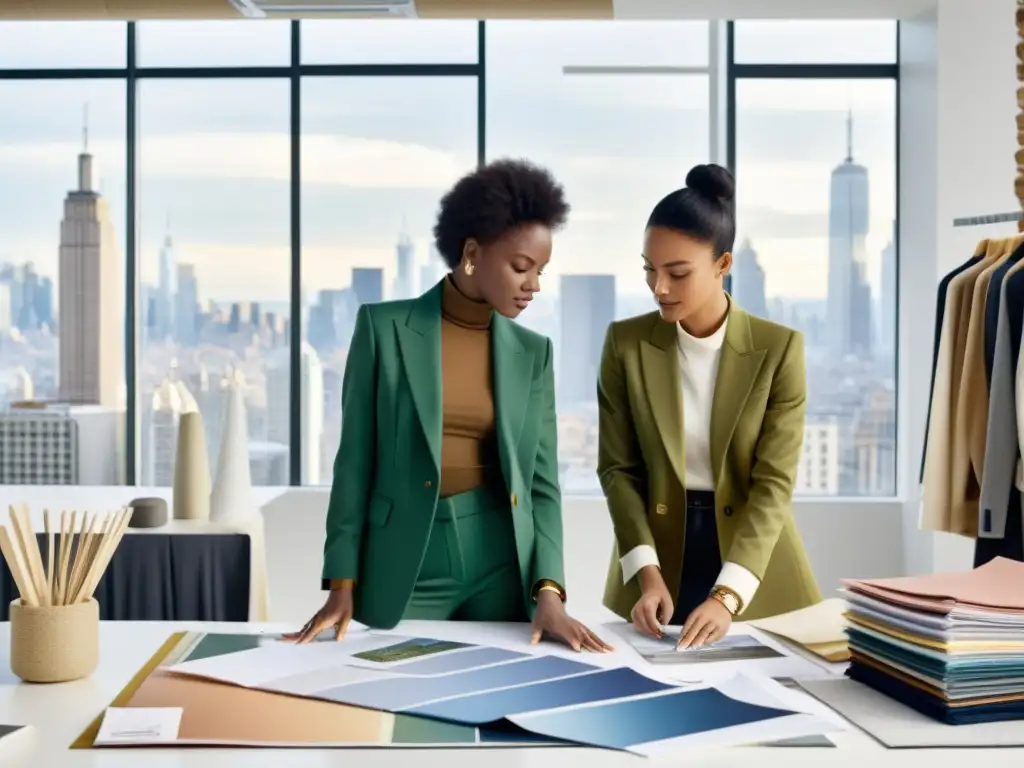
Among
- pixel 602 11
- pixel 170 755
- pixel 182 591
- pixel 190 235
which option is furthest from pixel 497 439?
pixel 190 235

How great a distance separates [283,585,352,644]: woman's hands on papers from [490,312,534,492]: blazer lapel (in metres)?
0.32

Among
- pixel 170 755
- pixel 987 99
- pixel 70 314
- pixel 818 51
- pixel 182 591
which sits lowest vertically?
pixel 182 591

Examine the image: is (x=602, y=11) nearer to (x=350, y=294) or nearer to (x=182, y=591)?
(x=350, y=294)

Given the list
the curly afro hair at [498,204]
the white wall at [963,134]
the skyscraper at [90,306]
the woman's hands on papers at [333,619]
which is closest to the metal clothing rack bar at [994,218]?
the curly afro hair at [498,204]

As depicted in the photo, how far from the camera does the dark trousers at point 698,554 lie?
83.2 inches

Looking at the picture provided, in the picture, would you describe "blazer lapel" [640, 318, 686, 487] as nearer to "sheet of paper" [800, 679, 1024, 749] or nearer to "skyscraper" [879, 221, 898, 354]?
"sheet of paper" [800, 679, 1024, 749]

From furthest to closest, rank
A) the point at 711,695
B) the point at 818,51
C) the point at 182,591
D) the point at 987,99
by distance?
1. the point at 818,51
2. the point at 987,99
3. the point at 182,591
4. the point at 711,695

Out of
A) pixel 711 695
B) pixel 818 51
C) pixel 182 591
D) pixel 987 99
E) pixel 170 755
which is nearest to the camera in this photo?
pixel 170 755

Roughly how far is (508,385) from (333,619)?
482 mm

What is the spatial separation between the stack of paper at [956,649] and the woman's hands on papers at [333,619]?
80cm

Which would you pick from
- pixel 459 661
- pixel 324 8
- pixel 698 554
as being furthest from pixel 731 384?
pixel 324 8

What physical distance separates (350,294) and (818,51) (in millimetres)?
2440

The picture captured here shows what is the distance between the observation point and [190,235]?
5531mm

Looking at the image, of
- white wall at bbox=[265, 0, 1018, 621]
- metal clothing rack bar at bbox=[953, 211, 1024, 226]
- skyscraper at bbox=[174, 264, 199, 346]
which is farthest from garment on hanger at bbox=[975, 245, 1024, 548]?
skyscraper at bbox=[174, 264, 199, 346]
